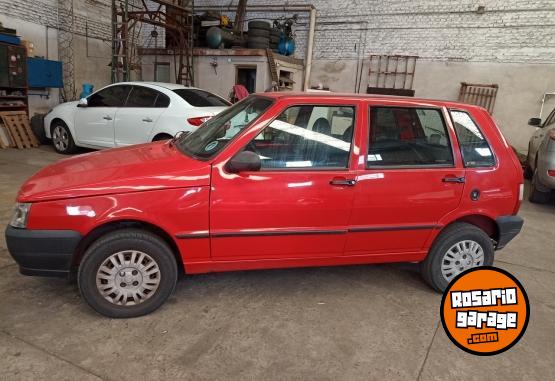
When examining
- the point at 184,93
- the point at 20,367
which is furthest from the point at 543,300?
the point at 184,93

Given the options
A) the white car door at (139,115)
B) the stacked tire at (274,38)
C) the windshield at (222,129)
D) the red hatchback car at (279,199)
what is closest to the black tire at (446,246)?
the red hatchback car at (279,199)

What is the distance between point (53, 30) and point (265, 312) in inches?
431

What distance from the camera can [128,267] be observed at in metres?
2.59

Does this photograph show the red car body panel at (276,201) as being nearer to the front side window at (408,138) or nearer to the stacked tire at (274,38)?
the front side window at (408,138)

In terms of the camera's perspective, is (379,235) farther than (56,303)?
Yes

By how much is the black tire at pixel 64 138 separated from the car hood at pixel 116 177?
5470mm

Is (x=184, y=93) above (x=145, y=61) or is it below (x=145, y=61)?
below

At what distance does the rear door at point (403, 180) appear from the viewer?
2.88 metres

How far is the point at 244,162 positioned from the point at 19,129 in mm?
8188

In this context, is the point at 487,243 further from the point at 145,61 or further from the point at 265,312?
the point at 145,61

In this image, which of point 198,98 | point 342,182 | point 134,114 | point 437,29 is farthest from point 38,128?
point 437,29

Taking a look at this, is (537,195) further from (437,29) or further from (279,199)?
(437,29)

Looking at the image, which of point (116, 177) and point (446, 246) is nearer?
point (116, 177)

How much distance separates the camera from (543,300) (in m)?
3.25
